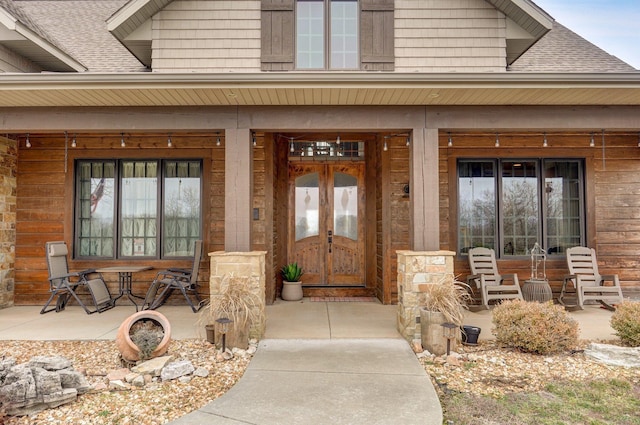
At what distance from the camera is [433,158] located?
14.1ft

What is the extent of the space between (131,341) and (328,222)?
376 cm

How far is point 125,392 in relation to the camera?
2.93m

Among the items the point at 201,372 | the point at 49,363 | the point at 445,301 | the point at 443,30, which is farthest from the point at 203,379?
the point at 443,30

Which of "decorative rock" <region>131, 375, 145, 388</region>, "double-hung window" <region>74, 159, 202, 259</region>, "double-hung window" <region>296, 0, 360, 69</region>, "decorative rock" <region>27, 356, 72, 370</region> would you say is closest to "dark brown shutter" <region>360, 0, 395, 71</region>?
"double-hung window" <region>296, 0, 360, 69</region>

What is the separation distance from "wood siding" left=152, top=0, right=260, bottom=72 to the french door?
1.97 m

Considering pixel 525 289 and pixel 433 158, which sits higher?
pixel 433 158

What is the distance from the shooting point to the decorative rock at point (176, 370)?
10.3 feet

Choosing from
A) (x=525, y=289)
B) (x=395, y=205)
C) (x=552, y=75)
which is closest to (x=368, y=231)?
(x=395, y=205)

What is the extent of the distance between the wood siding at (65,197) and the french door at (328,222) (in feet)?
4.37

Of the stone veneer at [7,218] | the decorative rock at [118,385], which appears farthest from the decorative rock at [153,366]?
the stone veneer at [7,218]

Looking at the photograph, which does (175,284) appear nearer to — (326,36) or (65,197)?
(65,197)

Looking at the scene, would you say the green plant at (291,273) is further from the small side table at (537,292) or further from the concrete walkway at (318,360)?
the small side table at (537,292)

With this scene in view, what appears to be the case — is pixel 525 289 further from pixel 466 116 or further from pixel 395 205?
pixel 466 116

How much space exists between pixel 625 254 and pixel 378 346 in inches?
179
